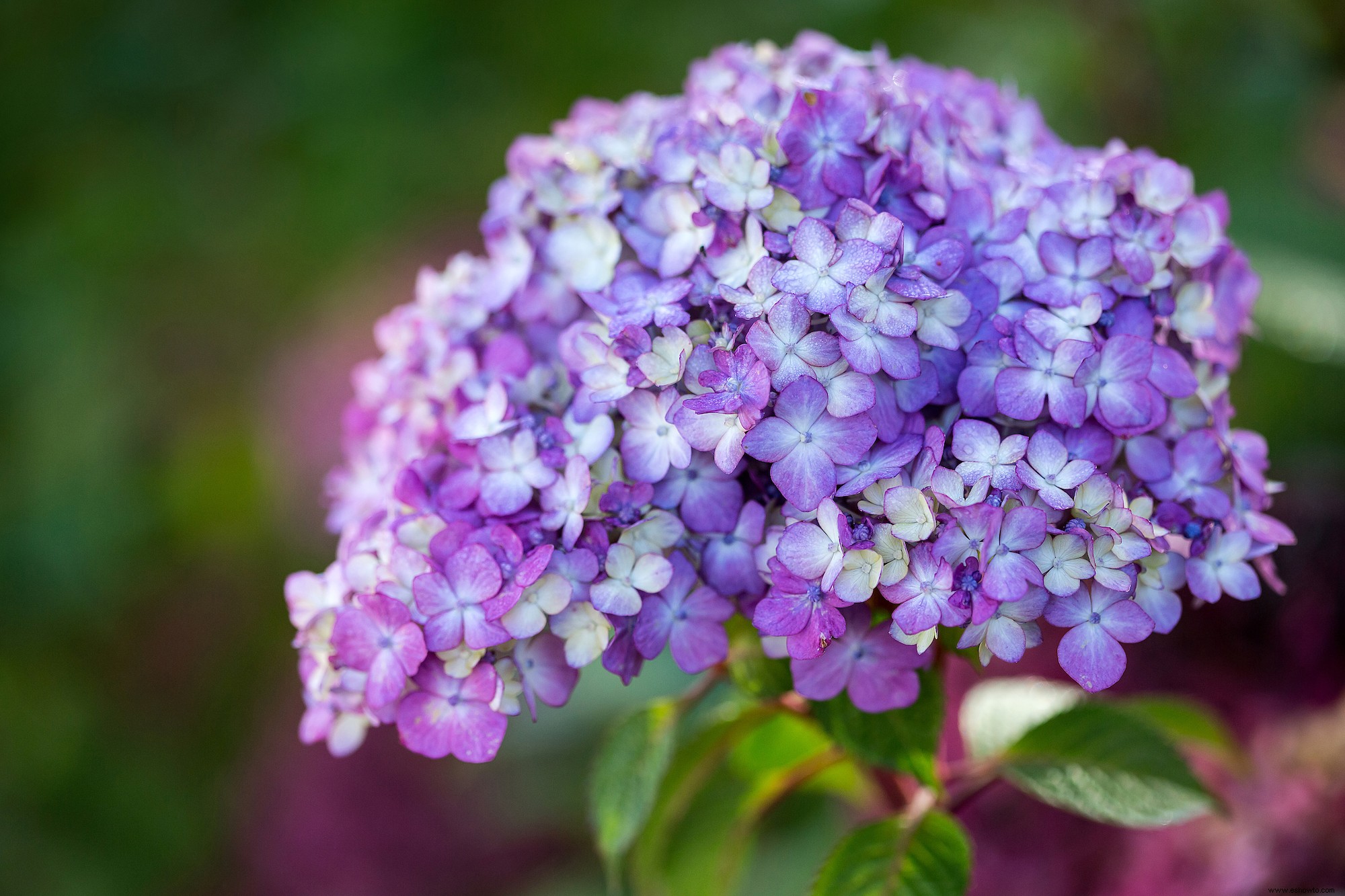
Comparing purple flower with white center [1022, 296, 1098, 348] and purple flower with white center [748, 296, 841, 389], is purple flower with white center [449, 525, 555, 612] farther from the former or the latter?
purple flower with white center [1022, 296, 1098, 348]

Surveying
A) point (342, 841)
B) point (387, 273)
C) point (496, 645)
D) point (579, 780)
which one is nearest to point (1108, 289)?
point (496, 645)

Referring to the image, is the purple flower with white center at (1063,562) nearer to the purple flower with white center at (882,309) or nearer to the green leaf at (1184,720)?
the purple flower with white center at (882,309)

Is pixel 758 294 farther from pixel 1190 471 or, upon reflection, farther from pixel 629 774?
pixel 629 774

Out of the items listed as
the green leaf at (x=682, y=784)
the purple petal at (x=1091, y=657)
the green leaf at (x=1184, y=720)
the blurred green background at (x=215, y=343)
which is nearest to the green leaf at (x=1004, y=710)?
the green leaf at (x=1184, y=720)

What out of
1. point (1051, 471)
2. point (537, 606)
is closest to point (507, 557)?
point (537, 606)

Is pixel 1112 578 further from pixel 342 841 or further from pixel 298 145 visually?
pixel 298 145
